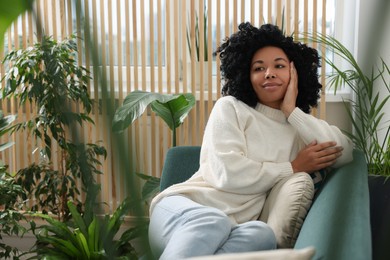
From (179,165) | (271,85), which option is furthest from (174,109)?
(271,85)

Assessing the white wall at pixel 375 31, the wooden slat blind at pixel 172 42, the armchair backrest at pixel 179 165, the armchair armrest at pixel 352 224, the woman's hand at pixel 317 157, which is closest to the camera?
the white wall at pixel 375 31

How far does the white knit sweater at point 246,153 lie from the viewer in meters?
2.60

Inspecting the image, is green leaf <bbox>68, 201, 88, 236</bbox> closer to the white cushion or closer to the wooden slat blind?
the wooden slat blind

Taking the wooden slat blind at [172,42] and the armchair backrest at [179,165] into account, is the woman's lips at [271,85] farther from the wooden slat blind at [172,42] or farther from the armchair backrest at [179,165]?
the wooden slat blind at [172,42]

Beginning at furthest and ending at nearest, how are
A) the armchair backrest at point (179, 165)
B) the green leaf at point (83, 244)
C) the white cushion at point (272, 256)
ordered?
1. the green leaf at point (83, 244)
2. the armchair backrest at point (179, 165)
3. the white cushion at point (272, 256)

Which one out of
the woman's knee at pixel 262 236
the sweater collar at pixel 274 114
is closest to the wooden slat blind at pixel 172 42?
the sweater collar at pixel 274 114

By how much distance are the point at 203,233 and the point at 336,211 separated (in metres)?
1.99

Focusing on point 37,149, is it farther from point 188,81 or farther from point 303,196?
point 303,196

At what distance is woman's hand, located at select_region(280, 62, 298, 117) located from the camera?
2.70 metres

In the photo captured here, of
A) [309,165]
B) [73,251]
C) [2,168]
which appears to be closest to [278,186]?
[309,165]

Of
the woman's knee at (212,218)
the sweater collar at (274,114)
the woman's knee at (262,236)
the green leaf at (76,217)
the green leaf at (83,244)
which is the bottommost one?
the green leaf at (83,244)

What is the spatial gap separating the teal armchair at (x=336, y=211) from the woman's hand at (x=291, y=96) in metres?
0.31

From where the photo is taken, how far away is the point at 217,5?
3.85 meters

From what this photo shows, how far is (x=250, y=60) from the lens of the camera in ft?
9.23
